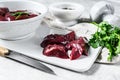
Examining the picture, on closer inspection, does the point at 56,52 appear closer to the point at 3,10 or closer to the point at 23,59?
the point at 23,59

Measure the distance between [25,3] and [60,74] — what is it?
1.12 feet

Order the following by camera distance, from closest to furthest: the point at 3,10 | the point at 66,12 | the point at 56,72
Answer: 1. the point at 56,72
2. the point at 3,10
3. the point at 66,12

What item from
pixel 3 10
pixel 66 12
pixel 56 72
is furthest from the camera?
pixel 66 12

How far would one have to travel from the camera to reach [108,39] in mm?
881

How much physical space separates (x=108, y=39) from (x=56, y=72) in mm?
197

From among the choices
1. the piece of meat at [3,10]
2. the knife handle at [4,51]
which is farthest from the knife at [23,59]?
the piece of meat at [3,10]

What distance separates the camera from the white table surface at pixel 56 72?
76 cm

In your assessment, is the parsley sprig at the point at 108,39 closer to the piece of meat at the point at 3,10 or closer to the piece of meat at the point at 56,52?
the piece of meat at the point at 56,52

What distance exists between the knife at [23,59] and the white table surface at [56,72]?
0.4 inches

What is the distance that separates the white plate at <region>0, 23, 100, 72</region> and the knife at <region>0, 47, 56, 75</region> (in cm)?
2

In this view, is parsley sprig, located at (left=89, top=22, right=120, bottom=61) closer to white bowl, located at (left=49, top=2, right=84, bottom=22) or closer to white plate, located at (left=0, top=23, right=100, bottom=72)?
white plate, located at (left=0, top=23, right=100, bottom=72)

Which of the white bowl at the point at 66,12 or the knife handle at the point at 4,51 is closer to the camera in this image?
the knife handle at the point at 4,51

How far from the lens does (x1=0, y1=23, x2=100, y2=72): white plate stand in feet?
2.61

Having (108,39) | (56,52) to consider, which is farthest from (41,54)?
(108,39)
